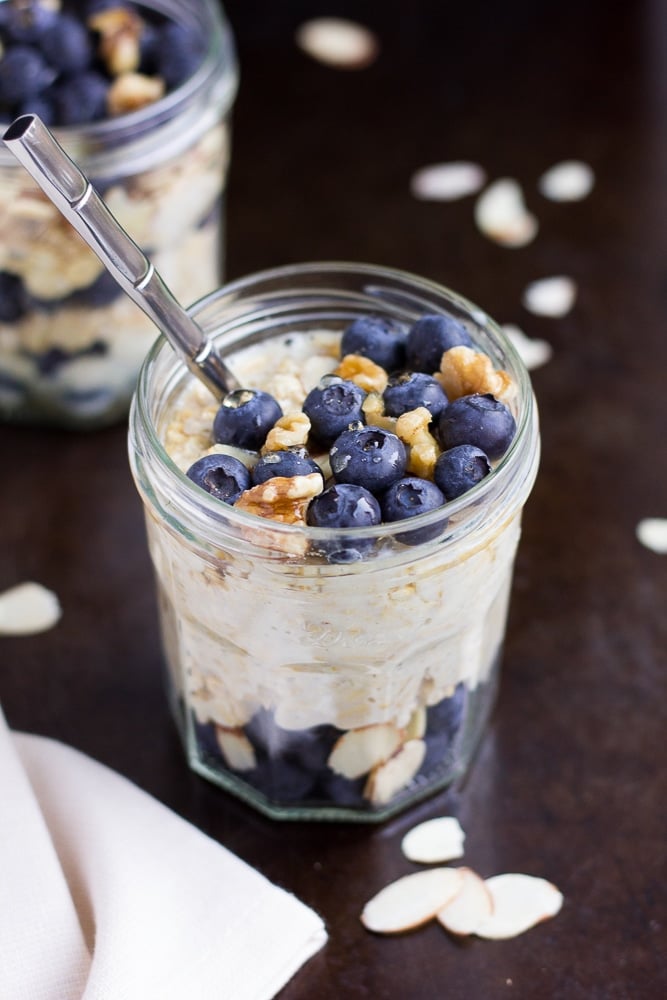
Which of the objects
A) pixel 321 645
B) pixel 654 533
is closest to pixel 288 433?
pixel 321 645

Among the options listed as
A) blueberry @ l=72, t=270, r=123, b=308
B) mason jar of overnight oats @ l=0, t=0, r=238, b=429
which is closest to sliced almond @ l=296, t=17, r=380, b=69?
mason jar of overnight oats @ l=0, t=0, r=238, b=429

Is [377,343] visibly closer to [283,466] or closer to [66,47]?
[283,466]

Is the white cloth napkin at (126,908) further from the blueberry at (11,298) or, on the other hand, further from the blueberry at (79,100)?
the blueberry at (79,100)

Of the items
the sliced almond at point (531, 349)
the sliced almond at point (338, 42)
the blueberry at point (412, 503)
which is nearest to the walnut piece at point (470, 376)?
the blueberry at point (412, 503)

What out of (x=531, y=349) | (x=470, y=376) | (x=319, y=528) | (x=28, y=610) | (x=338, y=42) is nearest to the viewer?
(x=319, y=528)

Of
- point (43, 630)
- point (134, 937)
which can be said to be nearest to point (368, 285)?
point (43, 630)

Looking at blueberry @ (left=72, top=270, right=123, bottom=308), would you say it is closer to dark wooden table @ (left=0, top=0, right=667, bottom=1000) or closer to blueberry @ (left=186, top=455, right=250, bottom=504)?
dark wooden table @ (left=0, top=0, right=667, bottom=1000)

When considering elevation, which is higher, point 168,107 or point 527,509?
point 168,107
